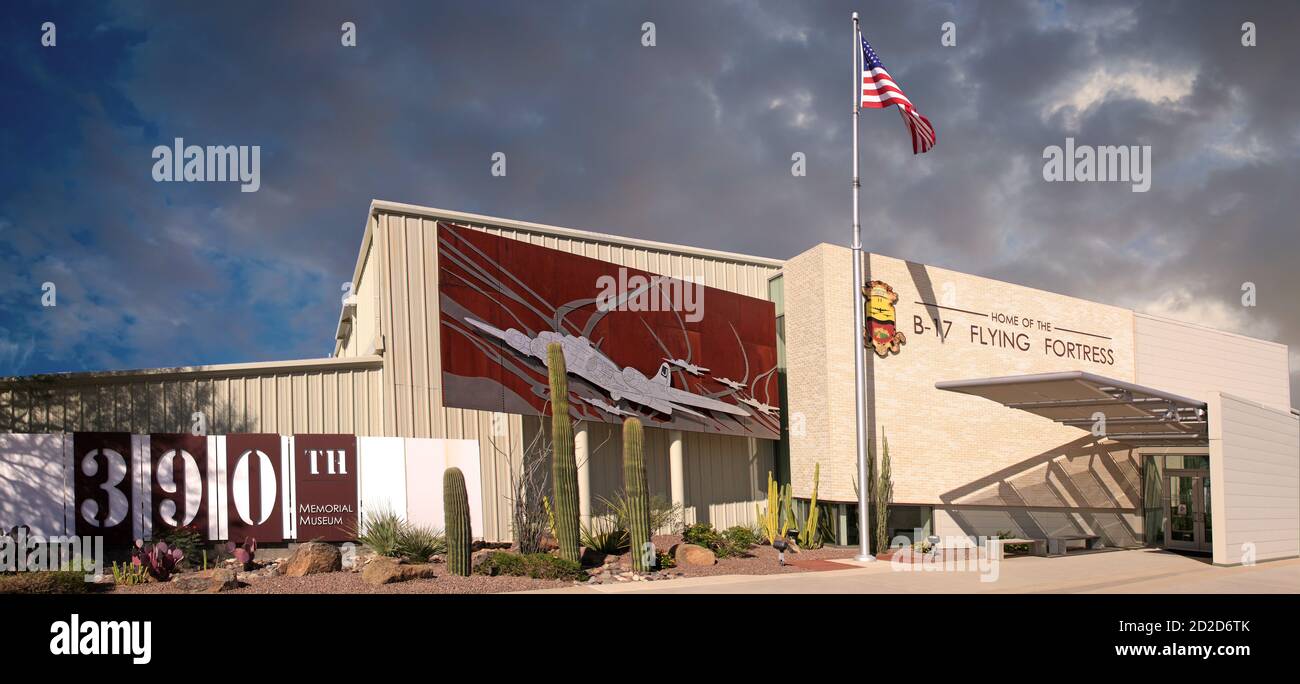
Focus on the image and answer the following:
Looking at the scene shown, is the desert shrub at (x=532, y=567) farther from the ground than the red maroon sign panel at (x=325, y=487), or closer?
closer

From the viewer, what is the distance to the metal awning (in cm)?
1959

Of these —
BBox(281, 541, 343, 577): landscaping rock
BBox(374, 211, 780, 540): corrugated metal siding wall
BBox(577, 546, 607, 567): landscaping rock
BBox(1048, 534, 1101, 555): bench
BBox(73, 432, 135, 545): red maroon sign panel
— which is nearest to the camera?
BBox(281, 541, 343, 577): landscaping rock

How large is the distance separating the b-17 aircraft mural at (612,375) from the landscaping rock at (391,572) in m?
5.50

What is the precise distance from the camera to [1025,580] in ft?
56.5

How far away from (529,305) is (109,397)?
8589mm

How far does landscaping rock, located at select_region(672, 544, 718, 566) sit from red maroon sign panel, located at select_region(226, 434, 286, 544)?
8061 millimetres

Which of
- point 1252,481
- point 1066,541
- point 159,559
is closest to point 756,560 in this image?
point 1066,541

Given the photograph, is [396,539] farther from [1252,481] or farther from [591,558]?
[1252,481]

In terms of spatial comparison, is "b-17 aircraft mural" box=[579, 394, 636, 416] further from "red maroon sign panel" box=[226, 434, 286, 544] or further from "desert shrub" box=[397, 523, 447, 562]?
"red maroon sign panel" box=[226, 434, 286, 544]

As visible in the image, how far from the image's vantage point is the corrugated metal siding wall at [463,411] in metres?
21.1

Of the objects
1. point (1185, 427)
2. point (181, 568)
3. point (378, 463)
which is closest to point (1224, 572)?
point (1185, 427)

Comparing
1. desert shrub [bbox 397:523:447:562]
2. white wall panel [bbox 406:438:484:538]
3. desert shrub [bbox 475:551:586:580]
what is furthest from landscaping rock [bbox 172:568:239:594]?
white wall panel [bbox 406:438:484:538]

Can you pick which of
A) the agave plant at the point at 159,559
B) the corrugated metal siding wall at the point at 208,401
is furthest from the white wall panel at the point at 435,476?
the agave plant at the point at 159,559

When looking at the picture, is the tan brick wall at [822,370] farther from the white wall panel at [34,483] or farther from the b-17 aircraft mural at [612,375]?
the white wall panel at [34,483]
